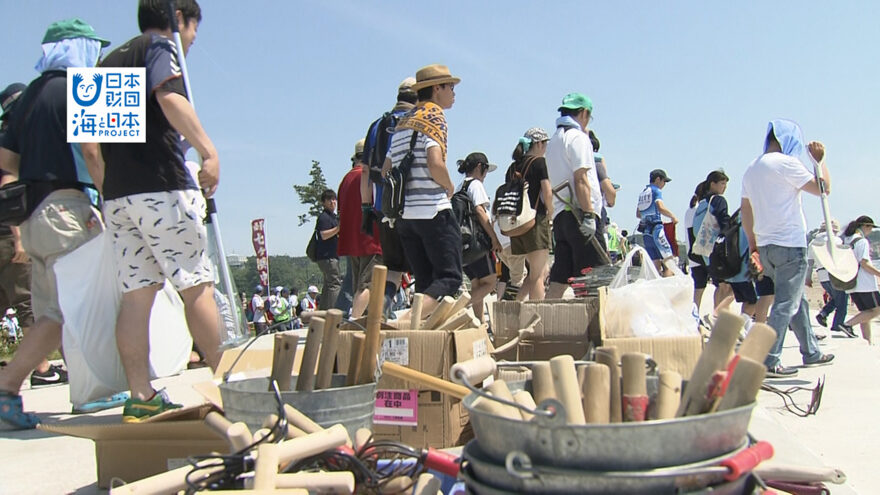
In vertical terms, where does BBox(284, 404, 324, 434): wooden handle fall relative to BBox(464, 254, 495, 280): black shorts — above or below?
below

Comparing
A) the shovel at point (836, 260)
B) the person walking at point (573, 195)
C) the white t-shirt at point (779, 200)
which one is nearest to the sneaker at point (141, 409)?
the person walking at point (573, 195)

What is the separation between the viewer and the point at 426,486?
176cm

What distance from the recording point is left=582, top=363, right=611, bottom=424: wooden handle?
1.50 meters

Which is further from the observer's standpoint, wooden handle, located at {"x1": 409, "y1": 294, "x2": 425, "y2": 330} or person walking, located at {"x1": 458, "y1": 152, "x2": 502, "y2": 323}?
person walking, located at {"x1": 458, "y1": 152, "x2": 502, "y2": 323}

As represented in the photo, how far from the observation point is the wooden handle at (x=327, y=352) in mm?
2203

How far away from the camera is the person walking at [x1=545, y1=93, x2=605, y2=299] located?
18.5 ft

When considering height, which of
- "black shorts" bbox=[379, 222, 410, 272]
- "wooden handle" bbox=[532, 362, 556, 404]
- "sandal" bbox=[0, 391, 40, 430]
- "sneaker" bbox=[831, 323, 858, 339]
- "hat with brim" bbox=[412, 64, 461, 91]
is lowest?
"sneaker" bbox=[831, 323, 858, 339]

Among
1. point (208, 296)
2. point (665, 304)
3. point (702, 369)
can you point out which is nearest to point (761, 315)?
point (665, 304)

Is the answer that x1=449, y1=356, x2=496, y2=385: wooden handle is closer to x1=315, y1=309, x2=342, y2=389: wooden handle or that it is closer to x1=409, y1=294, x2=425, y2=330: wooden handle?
x1=315, y1=309, x2=342, y2=389: wooden handle

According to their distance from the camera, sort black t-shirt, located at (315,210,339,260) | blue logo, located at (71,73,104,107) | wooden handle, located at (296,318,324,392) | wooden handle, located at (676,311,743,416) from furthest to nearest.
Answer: black t-shirt, located at (315,210,339,260) → blue logo, located at (71,73,104,107) → wooden handle, located at (296,318,324,392) → wooden handle, located at (676,311,743,416)

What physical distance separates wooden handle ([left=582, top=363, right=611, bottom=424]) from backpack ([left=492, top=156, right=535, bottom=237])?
4802 mm

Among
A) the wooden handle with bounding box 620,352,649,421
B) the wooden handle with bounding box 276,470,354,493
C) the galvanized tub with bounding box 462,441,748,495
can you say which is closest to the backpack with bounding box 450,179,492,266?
the wooden handle with bounding box 276,470,354,493

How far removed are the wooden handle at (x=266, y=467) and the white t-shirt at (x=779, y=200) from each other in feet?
15.0

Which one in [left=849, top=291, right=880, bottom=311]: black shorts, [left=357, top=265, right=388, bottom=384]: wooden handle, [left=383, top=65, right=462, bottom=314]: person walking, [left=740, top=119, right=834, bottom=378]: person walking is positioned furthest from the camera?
[left=849, top=291, right=880, bottom=311]: black shorts
